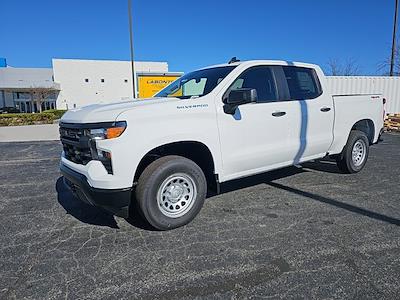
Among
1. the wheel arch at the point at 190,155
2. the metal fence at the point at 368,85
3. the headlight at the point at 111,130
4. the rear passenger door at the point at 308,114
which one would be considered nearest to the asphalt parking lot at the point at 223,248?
the wheel arch at the point at 190,155

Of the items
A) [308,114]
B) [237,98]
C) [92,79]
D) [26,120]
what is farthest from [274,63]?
[92,79]

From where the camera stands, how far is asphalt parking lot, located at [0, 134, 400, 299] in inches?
96.7

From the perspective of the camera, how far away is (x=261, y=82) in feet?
14.0

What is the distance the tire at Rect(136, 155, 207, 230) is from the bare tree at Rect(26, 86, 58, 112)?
159 ft

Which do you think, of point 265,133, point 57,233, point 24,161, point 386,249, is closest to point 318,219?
point 386,249

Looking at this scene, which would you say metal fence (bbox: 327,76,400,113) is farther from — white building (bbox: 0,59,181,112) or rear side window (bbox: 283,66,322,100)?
Answer: white building (bbox: 0,59,181,112)

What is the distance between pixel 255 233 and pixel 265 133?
1.43m

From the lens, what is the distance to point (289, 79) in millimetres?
4602

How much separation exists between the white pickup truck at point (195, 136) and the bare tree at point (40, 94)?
47465 millimetres

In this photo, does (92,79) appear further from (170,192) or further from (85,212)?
(170,192)

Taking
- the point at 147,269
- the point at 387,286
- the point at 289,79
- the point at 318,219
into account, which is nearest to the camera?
the point at 387,286

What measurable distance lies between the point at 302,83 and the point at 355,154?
7.00 feet

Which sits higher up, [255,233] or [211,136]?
[211,136]

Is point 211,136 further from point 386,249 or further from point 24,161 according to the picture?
point 24,161
